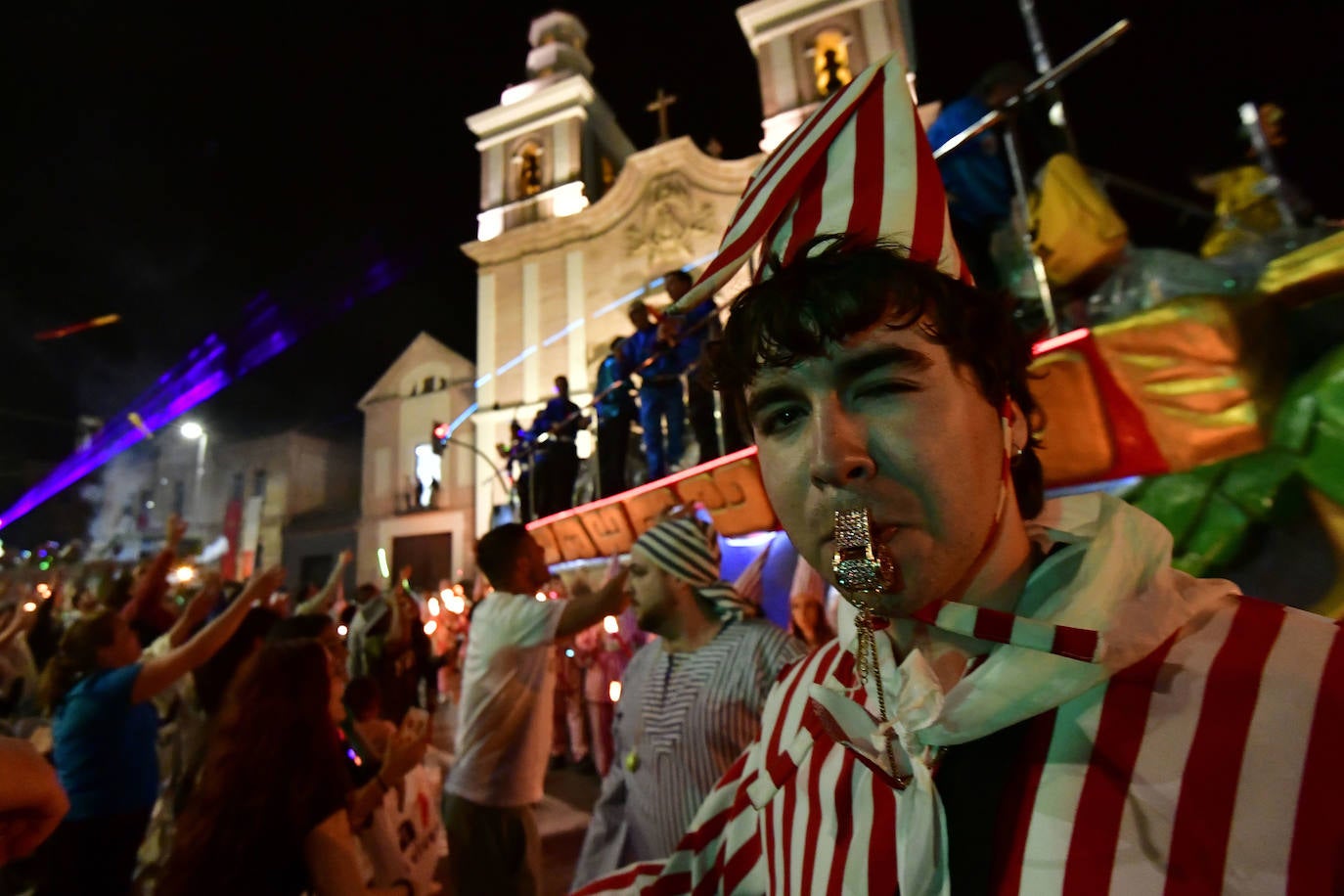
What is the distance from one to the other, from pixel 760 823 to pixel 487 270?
80.2 feet

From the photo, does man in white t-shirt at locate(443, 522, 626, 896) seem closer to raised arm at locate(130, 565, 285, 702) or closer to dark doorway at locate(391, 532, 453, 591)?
raised arm at locate(130, 565, 285, 702)

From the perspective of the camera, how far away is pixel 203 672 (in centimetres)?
414

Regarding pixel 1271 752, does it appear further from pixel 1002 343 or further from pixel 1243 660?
pixel 1002 343

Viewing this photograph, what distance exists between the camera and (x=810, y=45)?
21.0 meters

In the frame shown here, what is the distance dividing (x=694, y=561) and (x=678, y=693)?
0.59 metres

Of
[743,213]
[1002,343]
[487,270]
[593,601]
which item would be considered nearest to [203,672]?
[593,601]

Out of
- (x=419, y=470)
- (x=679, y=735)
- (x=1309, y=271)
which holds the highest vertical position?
(x=419, y=470)

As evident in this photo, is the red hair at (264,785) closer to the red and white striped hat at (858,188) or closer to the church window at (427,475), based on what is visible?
the red and white striped hat at (858,188)

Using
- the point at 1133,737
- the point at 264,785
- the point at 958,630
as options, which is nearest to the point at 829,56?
the point at 264,785

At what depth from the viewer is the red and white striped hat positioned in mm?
1247

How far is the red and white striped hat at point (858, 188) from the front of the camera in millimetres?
1247

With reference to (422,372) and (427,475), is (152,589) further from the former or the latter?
(422,372)

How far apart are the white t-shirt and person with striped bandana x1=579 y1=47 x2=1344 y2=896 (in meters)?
2.42

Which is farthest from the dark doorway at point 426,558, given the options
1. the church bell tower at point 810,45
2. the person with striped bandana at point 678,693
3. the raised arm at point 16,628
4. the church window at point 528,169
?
the person with striped bandana at point 678,693
